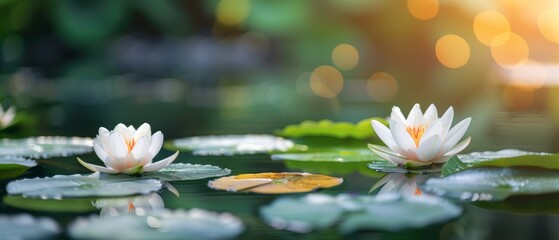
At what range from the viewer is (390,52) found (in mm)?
7852

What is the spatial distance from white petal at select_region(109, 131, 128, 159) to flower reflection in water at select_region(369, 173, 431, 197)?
373 millimetres

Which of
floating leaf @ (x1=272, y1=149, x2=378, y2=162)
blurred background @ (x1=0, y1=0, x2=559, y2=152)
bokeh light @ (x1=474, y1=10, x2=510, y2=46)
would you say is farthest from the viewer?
bokeh light @ (x1=474, y1=10, x2=510, y2=46)

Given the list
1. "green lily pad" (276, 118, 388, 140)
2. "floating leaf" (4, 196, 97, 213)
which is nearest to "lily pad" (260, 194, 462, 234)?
"floating leaf" (4, 196, 97, 213)

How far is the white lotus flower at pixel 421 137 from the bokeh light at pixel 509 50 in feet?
22.2

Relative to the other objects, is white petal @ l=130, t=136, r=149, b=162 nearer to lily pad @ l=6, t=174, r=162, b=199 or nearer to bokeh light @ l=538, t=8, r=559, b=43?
lily pad @ l=6, t=174, r=162, b=199

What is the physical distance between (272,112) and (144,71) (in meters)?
4.07

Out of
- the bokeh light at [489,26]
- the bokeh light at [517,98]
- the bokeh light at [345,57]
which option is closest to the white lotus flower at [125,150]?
the bokeh light at [517,98]

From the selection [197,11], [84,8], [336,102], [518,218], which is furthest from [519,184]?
[197,11]

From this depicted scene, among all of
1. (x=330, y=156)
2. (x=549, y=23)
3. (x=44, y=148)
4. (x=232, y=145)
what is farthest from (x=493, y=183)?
(x=549, y=23)

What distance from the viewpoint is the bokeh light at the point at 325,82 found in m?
4.54

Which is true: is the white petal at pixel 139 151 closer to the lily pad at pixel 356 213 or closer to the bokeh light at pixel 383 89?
the lily pad at pixel 356 213

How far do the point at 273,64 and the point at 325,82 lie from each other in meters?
2.47

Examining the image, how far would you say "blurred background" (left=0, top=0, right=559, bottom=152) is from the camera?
286cm

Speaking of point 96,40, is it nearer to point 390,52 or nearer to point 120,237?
point 390,52
